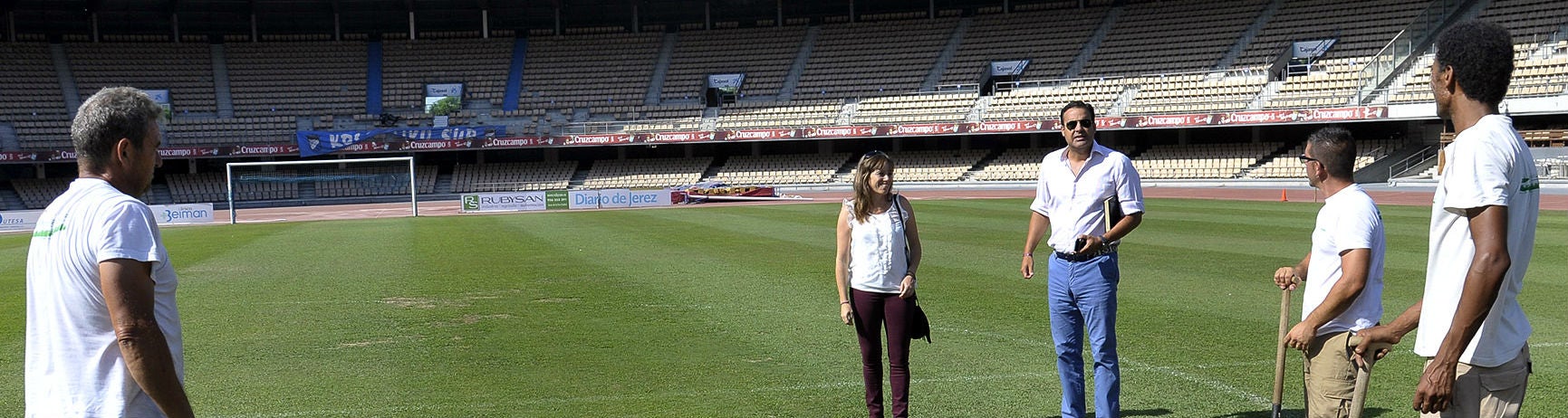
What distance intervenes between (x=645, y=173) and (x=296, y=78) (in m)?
19.7

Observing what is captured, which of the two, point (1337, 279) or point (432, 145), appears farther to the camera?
point (432, 145)

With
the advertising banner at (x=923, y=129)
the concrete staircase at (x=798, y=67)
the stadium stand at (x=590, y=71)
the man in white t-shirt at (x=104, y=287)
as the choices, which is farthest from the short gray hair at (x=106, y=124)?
the stadium stand at (x=590, y=71)

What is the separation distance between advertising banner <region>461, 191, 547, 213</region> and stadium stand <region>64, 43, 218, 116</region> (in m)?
23.3

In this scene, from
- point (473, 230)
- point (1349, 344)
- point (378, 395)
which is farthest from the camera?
point (473, 230)

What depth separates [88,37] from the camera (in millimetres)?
53844

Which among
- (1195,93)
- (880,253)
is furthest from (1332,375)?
(1195,93)

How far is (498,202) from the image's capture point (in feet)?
122

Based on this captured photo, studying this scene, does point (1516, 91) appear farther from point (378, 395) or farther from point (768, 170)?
point (378, 395)

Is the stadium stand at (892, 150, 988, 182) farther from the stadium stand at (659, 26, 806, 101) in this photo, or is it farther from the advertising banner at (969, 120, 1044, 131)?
the stadium stand at (659, 26, 806, 101)

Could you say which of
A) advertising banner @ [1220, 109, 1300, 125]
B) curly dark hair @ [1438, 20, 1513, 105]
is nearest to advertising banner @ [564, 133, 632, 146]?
advertising banner @ [1220, 109, 1300, 125]

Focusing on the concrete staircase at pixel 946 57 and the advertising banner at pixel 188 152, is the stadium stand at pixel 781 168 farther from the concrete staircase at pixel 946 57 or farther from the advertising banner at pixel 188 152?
the advertising banner at pixel 188 152

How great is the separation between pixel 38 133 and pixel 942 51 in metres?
43.7

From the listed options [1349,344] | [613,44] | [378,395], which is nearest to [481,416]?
[378,395]

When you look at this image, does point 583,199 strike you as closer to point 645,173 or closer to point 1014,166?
point 645,173
